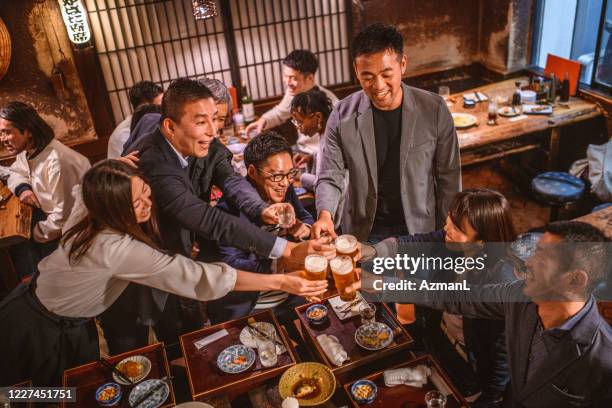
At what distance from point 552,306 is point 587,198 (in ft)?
14.6

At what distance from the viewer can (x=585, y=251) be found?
89.4 inches

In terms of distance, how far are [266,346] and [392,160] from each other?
1.67m

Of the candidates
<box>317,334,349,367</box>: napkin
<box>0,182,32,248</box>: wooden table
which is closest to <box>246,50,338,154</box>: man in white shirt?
<box>317,334,349,367</box>: napkin

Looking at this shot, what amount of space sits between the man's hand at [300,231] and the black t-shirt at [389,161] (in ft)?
2.21

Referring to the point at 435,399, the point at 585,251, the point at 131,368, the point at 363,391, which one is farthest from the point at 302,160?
the point at 585,251

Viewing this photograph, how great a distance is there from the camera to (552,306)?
2426mm

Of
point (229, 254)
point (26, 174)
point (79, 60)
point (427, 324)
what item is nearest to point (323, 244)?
point (229, 254)

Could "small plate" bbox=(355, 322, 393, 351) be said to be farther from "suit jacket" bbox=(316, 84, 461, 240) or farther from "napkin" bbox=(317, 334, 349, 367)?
"suit jacket" bbox=(316, 84, 461, 240)

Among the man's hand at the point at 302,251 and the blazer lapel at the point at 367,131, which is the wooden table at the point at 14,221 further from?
the blazer lapel at the point at 367,131

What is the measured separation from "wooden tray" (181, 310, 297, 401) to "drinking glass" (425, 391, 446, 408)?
0.78m

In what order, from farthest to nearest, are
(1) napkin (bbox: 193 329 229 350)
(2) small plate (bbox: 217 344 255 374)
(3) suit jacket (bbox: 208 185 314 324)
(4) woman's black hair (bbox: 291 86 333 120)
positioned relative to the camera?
(4) woman's black hair (bbox: 291 86 333 120), (3) suit jacket (bbox: 208 185 314 324), (1) napkin (bbox: 193 329 229 350), (2) small plate (bbox: 217 344 255 374)

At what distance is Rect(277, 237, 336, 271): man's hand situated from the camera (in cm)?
312

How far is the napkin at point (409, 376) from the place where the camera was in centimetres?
279

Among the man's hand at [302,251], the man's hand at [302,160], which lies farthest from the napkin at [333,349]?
the man's hand at [302,160]
